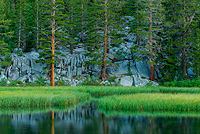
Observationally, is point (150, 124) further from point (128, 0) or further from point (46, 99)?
point (128, 0)

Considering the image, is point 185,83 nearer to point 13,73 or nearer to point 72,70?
point 72,70

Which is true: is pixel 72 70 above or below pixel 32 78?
above

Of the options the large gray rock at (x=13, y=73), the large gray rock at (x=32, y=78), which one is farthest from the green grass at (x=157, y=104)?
the large gray rock at (x=13, y=73)

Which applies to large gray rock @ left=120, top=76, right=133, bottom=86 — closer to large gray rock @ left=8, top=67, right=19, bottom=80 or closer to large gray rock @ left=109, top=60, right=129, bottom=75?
large gray rock @ left=109, top=60, right=129, bottom=75

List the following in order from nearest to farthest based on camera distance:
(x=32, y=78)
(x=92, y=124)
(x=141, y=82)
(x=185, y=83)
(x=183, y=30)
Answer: (x=92, y=124) < (x=185, y=83) < (x=183, y=30) < (x=141, y=82) < (x=32, y=78)

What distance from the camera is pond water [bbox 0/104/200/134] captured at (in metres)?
11.2

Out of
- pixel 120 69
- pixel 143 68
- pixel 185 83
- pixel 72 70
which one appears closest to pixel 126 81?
pixel 120 69

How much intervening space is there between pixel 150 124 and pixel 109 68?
89.8ft

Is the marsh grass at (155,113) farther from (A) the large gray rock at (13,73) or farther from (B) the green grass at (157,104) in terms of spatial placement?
(A) the large gray rock at (13,73)

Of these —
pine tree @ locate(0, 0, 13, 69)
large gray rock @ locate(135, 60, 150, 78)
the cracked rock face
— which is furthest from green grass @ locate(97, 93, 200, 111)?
pine tree @ locate(0, 0, 13, 69)

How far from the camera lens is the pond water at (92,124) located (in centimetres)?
1116

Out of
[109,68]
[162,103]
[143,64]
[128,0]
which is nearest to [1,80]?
[109,68]

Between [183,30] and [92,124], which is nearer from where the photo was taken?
[92,124]

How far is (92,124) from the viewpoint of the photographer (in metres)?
12.8
